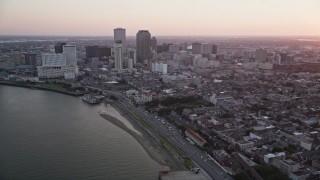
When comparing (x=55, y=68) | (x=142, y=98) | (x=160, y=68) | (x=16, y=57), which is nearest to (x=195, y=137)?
(x=142, y=98)

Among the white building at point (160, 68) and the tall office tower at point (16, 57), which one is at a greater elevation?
the tall office tower at point (16, 57)

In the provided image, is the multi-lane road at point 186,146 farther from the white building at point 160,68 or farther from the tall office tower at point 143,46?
the tall office tower at point 143,46

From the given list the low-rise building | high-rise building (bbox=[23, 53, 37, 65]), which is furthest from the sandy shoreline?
high-rise building (bbox=[23, 53, 37, 65])

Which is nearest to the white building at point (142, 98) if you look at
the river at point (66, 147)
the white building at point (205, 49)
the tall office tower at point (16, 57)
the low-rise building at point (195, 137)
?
the river at point (66, 147)

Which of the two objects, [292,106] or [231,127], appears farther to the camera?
[292,106]

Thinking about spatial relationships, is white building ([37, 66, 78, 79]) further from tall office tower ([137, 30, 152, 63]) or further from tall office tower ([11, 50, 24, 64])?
tall office tower ([137, 30, 152, 63])

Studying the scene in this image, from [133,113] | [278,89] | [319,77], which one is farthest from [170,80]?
[319,77]

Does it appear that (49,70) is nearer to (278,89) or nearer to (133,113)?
(133,113)
